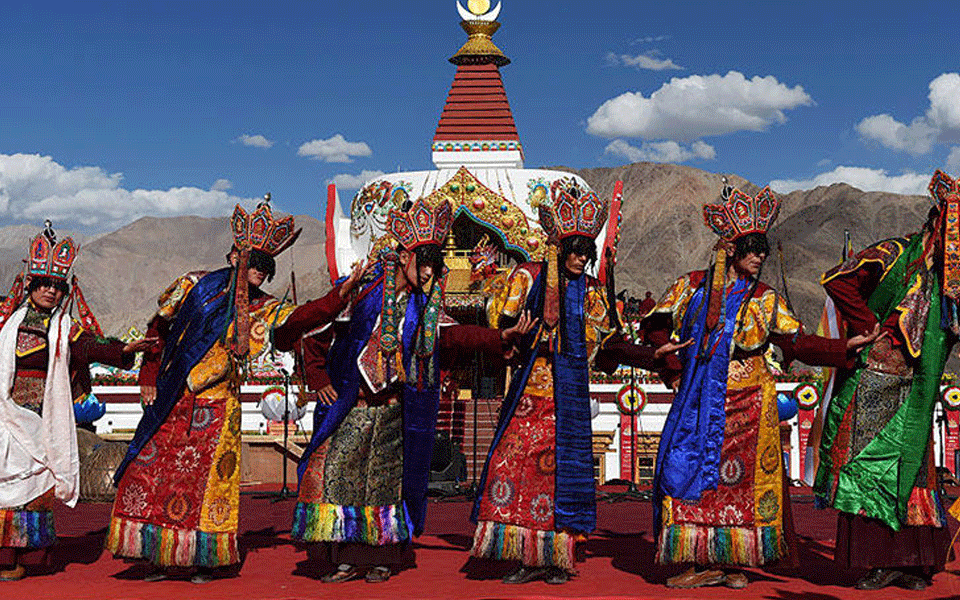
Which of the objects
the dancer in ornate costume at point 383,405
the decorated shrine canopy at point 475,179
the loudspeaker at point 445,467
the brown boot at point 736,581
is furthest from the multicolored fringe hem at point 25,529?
the decorated shrine canopy at point 475,179

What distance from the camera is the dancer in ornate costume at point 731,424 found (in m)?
6.48

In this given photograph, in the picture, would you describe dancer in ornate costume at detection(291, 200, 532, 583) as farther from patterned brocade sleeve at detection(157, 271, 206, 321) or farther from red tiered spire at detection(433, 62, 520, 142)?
red tiered spire at detection(433, 62, 520, 142)

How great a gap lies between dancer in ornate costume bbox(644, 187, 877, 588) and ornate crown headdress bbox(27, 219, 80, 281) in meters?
3.52

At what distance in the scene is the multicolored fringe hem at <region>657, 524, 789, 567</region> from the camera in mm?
6441

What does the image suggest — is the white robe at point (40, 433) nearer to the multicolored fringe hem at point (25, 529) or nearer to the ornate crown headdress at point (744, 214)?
the multicolored fringe hem at point (25, 529)

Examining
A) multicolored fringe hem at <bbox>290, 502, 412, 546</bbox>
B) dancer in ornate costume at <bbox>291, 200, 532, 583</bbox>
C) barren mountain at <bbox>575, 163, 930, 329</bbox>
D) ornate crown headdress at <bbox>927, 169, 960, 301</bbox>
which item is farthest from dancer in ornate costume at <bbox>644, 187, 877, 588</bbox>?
barren mountain at <bbox>575, 163, 930, 329</bbox>

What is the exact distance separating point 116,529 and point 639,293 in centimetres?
5983

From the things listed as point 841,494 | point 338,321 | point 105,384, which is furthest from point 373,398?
point 105,384

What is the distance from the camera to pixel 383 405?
6895 millimetres

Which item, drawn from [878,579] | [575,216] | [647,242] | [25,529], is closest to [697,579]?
[878,579]

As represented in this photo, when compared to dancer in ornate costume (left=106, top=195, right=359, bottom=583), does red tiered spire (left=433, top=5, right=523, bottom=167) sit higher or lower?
higher

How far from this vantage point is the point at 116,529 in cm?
684

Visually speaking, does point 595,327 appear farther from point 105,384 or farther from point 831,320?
point 105,384

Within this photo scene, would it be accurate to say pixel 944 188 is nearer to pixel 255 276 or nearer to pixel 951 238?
pixel 951 238
